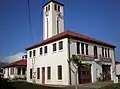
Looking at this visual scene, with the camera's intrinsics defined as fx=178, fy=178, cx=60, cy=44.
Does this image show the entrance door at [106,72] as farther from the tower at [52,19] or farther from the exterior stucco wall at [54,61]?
the tower at [52,19]

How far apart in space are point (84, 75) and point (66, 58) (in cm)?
409

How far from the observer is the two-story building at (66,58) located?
24520 millimetres

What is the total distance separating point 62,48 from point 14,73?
21.8 meters

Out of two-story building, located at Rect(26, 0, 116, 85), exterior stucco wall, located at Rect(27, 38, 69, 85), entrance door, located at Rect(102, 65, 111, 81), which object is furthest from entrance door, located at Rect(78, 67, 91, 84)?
entrance door, located at Rect(102, 65, 111, 81)

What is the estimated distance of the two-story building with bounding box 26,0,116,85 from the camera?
80.4 ft

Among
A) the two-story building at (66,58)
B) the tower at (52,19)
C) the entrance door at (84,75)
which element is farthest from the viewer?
the tower at (52,19)

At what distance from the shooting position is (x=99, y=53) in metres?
29.5

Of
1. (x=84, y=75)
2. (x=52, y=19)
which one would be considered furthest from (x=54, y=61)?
(x=52, y=19)

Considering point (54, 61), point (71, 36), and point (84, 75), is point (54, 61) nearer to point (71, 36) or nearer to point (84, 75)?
point (71, 36)

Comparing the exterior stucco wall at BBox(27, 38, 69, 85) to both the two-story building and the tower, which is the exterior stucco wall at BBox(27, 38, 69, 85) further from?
the tower

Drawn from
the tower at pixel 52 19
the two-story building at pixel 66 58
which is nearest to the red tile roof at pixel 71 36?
the two-story building at pixel 66 58

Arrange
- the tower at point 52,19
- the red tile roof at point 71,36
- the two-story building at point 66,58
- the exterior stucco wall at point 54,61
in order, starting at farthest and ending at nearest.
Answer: the tower at point 52,19
the red tile roof at point 71,36
the two-story building at point 66,58
the exterior stucco wall at point 54,61

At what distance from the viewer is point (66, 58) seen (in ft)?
79.2

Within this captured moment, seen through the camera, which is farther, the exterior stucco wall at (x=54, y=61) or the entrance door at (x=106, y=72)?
the entrance door at (x=106, y=72)
